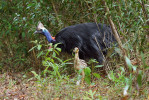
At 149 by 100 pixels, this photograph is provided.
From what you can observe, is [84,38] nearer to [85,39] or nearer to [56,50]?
[85,39]

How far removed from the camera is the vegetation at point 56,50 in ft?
9.15

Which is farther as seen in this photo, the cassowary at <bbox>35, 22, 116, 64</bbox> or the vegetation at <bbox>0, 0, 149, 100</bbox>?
the cassowary at <bbox>35, 22, 116, 64</bbox>

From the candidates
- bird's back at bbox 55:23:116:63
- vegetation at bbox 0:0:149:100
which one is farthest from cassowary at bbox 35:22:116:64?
vegetation at bbox 0:0:149:100

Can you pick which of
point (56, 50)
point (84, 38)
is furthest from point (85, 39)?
point (56, 50)

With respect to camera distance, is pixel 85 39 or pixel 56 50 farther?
pixel 56 50

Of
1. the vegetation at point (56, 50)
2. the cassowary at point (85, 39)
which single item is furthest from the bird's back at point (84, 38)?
the vegetation at point (56, 50)

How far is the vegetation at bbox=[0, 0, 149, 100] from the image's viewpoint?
279cm

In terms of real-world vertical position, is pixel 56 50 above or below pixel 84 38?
below

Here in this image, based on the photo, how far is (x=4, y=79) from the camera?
450 cm

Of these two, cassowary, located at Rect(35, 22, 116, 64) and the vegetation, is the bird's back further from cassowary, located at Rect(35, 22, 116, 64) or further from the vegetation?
the vegetation

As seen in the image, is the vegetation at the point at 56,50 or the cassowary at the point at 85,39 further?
the cassowary at the point at 85,39

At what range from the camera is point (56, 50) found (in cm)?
482

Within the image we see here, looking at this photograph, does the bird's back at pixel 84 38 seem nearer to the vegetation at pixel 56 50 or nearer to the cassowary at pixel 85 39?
the cassowary at pixel 85 39

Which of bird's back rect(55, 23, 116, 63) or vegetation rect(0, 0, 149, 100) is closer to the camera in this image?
vegetation rect(0, 0, 149, 100)
